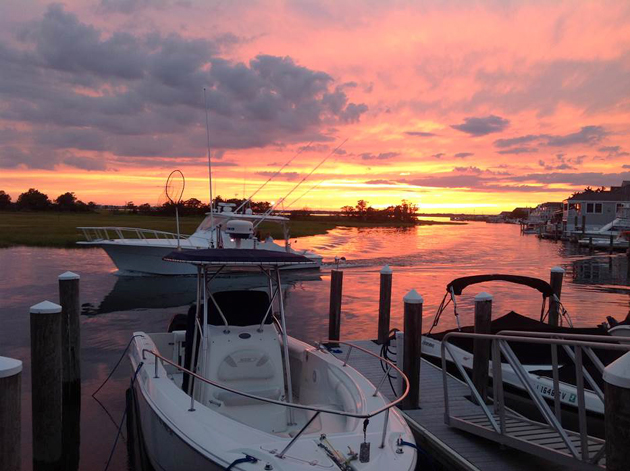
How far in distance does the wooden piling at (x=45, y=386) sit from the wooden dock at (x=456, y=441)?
4.66m

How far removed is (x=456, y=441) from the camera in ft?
22.6

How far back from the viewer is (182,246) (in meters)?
26.1

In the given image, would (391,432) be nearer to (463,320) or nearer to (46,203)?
(463,320)

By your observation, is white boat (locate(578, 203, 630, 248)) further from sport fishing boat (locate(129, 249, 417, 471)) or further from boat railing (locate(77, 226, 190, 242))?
sport fishing boat (locate(129, 249, 417, 471))

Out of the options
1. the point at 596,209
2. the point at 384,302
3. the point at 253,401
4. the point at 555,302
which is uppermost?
the point at 596,209

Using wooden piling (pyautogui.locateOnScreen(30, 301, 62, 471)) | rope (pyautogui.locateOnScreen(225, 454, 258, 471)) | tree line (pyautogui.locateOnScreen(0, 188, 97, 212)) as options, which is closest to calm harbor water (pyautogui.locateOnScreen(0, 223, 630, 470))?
wooden piling (pyautogui.locateOnScreen(30, 301, 62, 471))

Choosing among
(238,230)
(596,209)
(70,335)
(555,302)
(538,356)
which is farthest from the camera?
(596,209)

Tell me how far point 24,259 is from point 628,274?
3620cm

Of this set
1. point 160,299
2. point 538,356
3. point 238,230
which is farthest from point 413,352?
point 160,299

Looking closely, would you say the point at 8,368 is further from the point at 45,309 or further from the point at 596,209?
Answer: the point at 596,209

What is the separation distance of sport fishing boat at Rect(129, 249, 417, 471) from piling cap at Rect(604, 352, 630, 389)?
6.87 ft

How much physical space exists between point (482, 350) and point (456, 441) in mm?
1722

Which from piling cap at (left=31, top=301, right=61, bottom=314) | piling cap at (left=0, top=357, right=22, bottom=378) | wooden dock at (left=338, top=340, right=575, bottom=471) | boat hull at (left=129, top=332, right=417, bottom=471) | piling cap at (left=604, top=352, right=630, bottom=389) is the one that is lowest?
wooden dock at (left=338, top=340, right=575, bottom=471)

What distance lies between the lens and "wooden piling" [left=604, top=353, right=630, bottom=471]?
333cm
